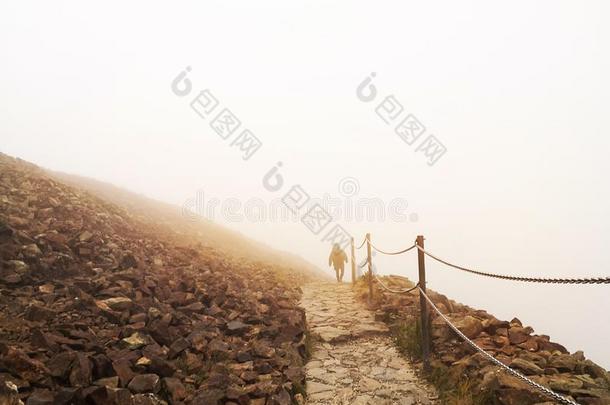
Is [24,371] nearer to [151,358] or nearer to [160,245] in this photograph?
[151,358]

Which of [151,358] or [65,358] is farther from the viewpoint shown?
[151,358]

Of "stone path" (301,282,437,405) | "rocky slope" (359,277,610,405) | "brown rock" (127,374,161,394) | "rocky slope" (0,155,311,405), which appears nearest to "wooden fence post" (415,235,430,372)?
"rocky slope" (359,277,610,405)

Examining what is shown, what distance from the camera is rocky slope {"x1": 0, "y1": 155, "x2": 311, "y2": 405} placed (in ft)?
12.6

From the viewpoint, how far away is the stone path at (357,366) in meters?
4.88

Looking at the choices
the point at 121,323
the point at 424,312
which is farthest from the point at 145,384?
the point at 424,312

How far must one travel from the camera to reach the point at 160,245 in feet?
31.4

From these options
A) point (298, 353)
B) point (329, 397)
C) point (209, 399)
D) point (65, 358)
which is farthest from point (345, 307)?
point (65, 358)

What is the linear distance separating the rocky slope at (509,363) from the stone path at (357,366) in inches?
21.1

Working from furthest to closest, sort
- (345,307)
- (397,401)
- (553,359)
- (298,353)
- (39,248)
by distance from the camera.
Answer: (345,307)
(39,248)
(298,353)
(397,401)
(553,359)

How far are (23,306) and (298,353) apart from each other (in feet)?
12.9

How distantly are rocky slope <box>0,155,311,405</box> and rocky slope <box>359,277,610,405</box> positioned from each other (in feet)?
7.05

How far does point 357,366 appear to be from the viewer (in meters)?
5.89

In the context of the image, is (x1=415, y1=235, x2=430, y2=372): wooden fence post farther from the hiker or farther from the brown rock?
the hiker

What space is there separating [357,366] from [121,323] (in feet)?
11.8
